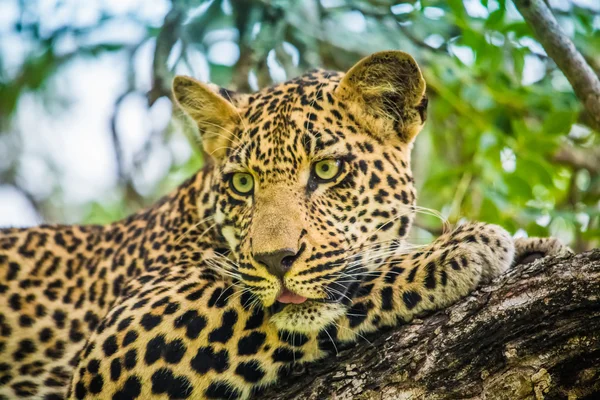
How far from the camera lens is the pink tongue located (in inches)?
189

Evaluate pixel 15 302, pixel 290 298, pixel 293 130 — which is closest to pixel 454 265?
pixel 290 298

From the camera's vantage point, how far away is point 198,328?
4.97m

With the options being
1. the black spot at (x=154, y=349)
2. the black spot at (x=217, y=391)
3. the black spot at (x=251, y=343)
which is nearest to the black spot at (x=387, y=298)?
the black spot at (x=251, y=343)

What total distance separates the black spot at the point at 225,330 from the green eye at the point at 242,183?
986mm

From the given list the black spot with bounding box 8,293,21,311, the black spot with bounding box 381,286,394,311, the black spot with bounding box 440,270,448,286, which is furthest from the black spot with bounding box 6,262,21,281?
the black spot with bounding box 440,270,448,286

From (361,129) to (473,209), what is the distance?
288cm

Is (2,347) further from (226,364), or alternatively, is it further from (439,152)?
(439,152)

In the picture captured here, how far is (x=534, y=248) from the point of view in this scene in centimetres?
514

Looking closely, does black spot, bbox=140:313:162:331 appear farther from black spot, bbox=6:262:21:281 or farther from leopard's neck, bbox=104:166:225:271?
black spot, bbox=6:262:21:281

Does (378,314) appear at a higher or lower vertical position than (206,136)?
lower

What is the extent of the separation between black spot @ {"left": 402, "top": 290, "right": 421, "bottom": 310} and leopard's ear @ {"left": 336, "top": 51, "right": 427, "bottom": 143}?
5.18ft

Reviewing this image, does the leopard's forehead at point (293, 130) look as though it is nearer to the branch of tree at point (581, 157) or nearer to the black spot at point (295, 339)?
the black spot at point (295, 339)

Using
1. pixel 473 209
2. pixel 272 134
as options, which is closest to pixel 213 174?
pixel 272 134

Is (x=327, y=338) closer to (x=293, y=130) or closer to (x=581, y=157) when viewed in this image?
(x=293, y=130)
